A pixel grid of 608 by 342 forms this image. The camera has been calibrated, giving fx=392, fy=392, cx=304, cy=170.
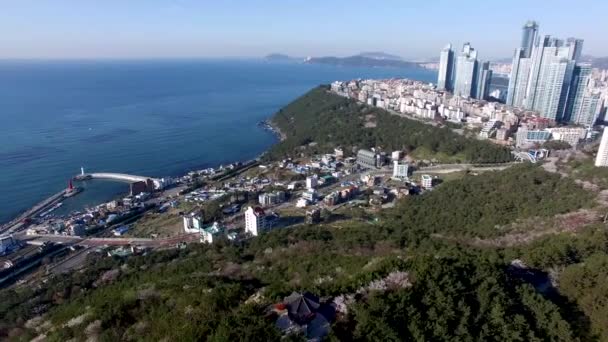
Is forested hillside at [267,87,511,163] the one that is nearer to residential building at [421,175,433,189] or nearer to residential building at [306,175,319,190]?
residential building at [421,175,433,189]

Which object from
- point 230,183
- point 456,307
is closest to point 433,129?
point 230,183

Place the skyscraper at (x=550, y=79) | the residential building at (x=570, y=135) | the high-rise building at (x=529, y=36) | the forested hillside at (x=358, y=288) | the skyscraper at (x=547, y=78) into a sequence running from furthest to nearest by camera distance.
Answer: the high-rise building at (x=529, y=36), the skyscraper at (x=547, y=78), the skyscraper at (x=550, y=79), the residential building at (x=570, y=135), the forested hillside at (x=358, y=288)

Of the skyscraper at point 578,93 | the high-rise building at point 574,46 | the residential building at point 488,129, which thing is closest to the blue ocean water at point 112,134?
the residential building at point 488,129

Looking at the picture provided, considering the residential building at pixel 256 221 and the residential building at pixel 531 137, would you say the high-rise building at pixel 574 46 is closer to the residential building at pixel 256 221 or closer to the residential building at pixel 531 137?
the residential building at pixel 531 137

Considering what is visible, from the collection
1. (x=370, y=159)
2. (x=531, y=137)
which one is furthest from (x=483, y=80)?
(x=370, y=159)

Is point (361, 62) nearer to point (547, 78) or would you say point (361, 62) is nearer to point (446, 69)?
point (446, 69)

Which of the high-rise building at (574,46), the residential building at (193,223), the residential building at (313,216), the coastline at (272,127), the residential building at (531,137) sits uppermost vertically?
the high-rise building at (574,46)
